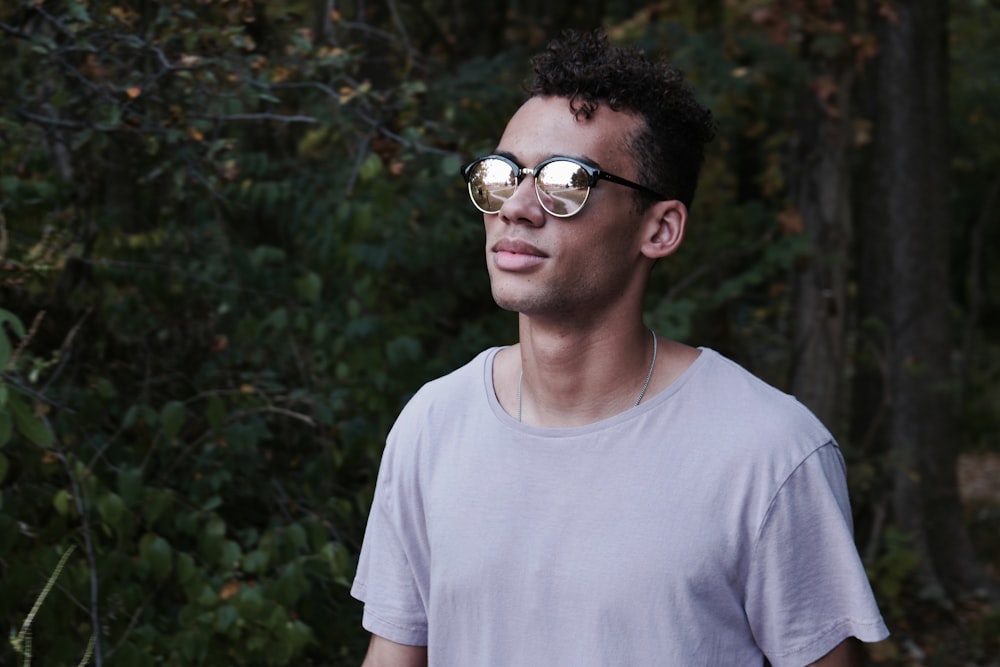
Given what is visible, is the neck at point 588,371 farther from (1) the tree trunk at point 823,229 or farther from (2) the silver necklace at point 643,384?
(1) the tree trunk at point 823,229

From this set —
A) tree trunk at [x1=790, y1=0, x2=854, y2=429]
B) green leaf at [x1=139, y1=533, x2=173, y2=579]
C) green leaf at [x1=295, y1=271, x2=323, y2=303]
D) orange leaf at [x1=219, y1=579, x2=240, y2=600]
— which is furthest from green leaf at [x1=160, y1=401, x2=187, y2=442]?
tree trunk at [x1=790, y1=0, x2=854, y2=429]

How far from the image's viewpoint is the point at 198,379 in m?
4.01

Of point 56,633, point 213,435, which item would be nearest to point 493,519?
point 56,633

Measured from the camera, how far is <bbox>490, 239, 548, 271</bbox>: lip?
79.4 inches

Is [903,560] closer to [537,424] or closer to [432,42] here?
[432,42]

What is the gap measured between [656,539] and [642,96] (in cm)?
73

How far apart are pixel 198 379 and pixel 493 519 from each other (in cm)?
221

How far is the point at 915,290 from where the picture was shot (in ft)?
23.3

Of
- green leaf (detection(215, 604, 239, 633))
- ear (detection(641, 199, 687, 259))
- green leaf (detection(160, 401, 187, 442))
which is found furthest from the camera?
green leaf (detection(160, 401, 187, 442))

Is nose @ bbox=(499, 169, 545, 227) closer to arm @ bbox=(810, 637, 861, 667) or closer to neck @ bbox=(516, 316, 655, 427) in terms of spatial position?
neck @ bbox=(516, 316, 655, 427)

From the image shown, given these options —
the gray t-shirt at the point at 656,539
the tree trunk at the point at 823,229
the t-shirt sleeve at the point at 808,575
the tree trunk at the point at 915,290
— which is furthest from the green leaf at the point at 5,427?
the tree trunk at the point at 915,290

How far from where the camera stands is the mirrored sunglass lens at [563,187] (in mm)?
1995

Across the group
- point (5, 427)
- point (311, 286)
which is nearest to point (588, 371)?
point (5, 427)

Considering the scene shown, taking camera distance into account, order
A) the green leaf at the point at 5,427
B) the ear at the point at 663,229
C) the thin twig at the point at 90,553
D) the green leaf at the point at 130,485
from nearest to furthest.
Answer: the ear at the point at 663,229 < the green leaf at the point at 5,427 < the thin twig at the point at 90,553 < the green leaf at the point at 130,485
